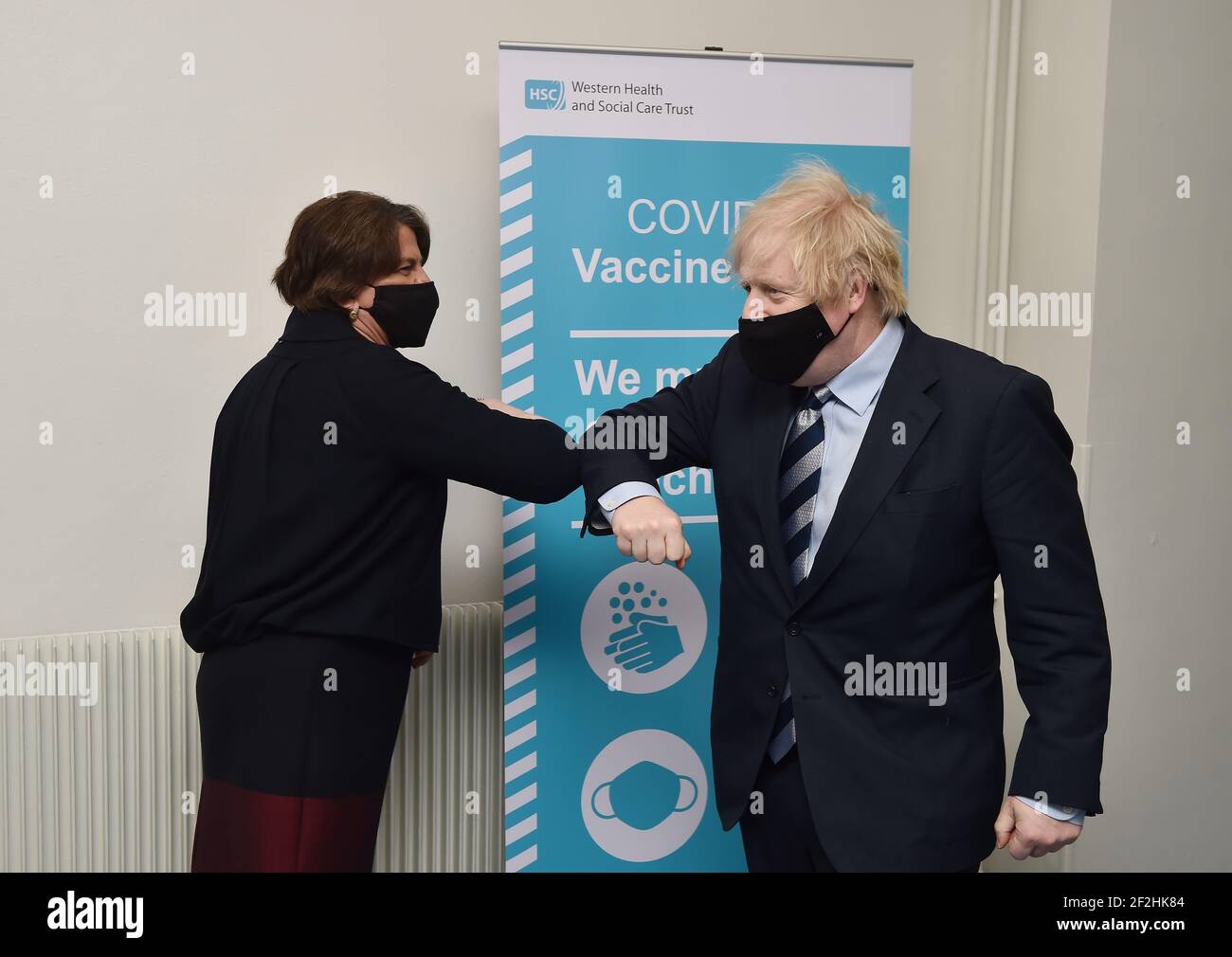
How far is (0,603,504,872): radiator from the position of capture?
2725 millimetres

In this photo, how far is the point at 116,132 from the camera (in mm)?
2762

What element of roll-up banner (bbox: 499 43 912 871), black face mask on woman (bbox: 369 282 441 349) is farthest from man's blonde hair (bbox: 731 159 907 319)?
roll-up banner (bbox: 499 43 912 871)

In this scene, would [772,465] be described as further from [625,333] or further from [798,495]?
[625,333]

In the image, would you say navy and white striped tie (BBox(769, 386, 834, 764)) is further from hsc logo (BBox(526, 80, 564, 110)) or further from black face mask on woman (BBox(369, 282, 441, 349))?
hsc logo (BBox(526, 80, 564, 110))

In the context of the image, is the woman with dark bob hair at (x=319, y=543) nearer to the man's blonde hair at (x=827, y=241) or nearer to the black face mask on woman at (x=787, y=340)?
the black face mask on woman at (x=787, y=340)

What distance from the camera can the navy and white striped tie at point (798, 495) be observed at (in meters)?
1.79

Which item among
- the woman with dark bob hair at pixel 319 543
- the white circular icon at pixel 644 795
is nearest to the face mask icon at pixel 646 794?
the white circular icon at pixel 644 795

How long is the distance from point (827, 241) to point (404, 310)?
85 centimetres

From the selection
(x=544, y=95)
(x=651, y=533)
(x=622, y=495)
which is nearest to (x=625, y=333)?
(x=544, y=95)

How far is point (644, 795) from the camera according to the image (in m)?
2.81

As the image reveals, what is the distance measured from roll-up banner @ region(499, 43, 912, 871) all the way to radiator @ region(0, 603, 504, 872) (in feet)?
1.05

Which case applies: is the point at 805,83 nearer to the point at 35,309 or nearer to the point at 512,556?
the point at 512,556

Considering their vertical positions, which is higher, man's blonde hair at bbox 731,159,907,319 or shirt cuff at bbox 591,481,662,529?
man's blonde hair at bbox 731,159,907,319
